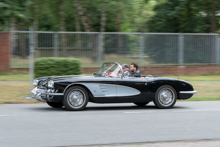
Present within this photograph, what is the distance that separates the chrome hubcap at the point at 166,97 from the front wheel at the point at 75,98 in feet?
7.17

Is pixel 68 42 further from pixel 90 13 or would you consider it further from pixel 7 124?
pixel 7 124

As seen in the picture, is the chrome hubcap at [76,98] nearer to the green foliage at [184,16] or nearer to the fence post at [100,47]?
the fence post at [100,47]

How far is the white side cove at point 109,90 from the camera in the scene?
A: 9680 millimetres

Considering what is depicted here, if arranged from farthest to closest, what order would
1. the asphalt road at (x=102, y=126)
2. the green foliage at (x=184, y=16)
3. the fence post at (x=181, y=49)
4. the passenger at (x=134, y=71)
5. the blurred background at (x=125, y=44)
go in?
1. the green foliage at (x=184, y=16)
2. the fence post at (x=181, y=49)
3. the blurred background at (x=125, y=44)
4. the passenger at (x=134, y=71)
5. the asphalt road at (x=102, y=126)

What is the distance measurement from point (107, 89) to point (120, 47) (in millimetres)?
12029

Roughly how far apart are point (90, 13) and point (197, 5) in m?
7.39

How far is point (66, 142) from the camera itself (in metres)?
6.00

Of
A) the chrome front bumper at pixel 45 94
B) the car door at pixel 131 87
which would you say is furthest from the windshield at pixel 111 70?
the chrome front bumper at pixel 45 94

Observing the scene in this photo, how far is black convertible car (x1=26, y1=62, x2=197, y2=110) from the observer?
30.9 ft

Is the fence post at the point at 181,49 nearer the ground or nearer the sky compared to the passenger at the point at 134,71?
nearer the sky

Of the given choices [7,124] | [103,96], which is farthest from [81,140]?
[103,96]

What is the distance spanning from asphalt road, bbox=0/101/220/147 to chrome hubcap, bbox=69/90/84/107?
29 centimetres

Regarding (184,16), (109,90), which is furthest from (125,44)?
(109,90)

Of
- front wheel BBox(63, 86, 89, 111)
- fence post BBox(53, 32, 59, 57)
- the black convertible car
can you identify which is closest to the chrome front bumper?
the black convertible car
